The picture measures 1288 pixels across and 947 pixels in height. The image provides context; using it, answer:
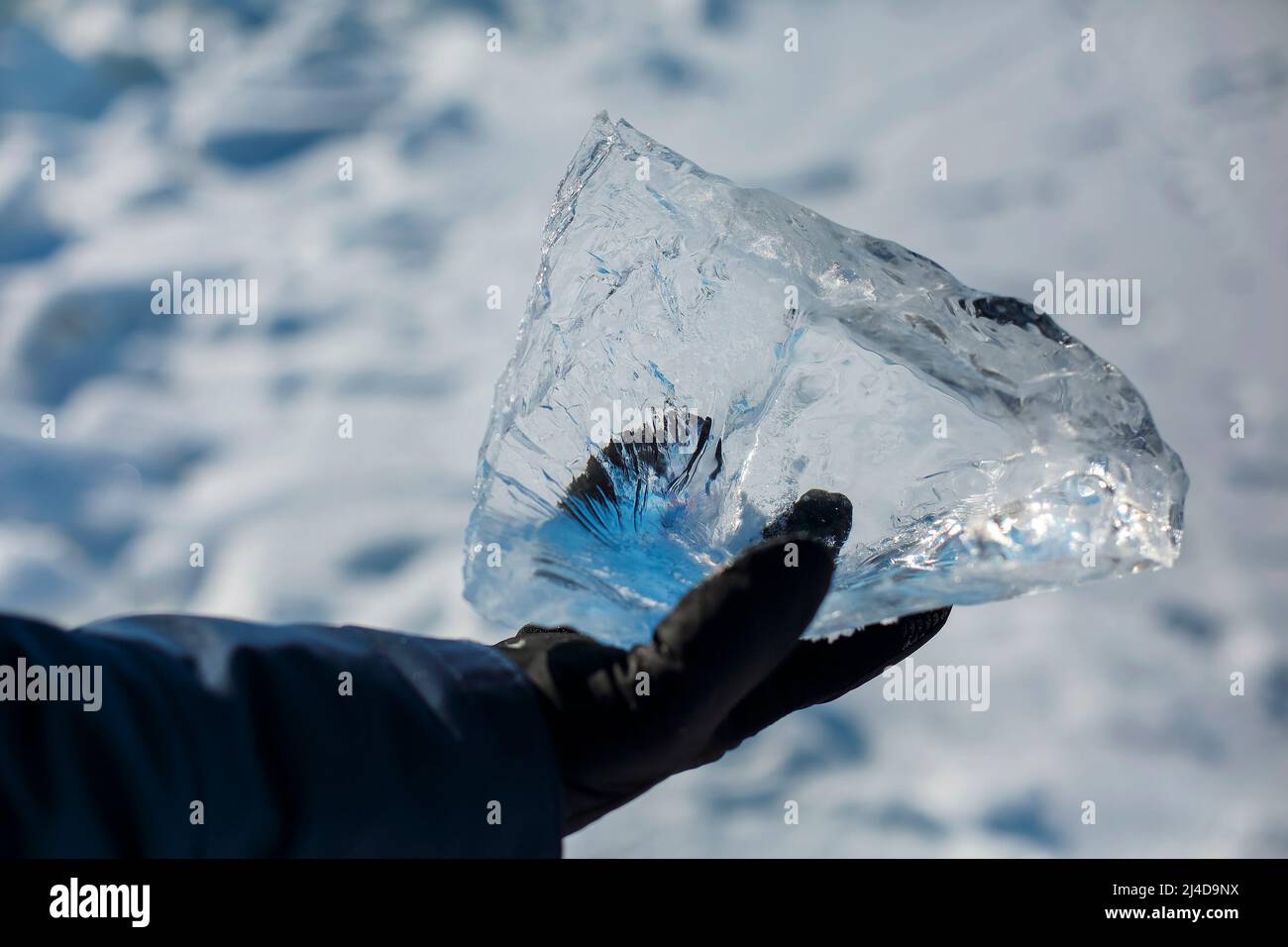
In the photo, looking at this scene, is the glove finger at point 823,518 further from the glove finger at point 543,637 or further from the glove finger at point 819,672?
the glove finger at point 543,637

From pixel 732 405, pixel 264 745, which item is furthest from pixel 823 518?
pixel 264 745

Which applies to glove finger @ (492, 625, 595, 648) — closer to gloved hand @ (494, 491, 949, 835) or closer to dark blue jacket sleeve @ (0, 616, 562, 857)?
gloved hand @ (494, 491, 949, 835)

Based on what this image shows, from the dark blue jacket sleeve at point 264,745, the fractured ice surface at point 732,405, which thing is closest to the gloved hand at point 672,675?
the dark blue jacket sleeve at point 264,745

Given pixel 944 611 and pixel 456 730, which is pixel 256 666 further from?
pixel 944 611

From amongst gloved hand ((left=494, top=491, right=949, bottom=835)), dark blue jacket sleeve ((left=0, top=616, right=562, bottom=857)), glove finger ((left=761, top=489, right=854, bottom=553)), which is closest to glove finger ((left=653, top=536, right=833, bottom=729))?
gloved hand ((left=494, top=491, right=949, bottom=835))

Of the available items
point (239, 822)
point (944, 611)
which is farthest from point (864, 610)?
point (239, 822)

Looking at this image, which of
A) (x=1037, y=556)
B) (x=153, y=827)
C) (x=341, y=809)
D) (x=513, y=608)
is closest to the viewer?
(x=153, y=827)
